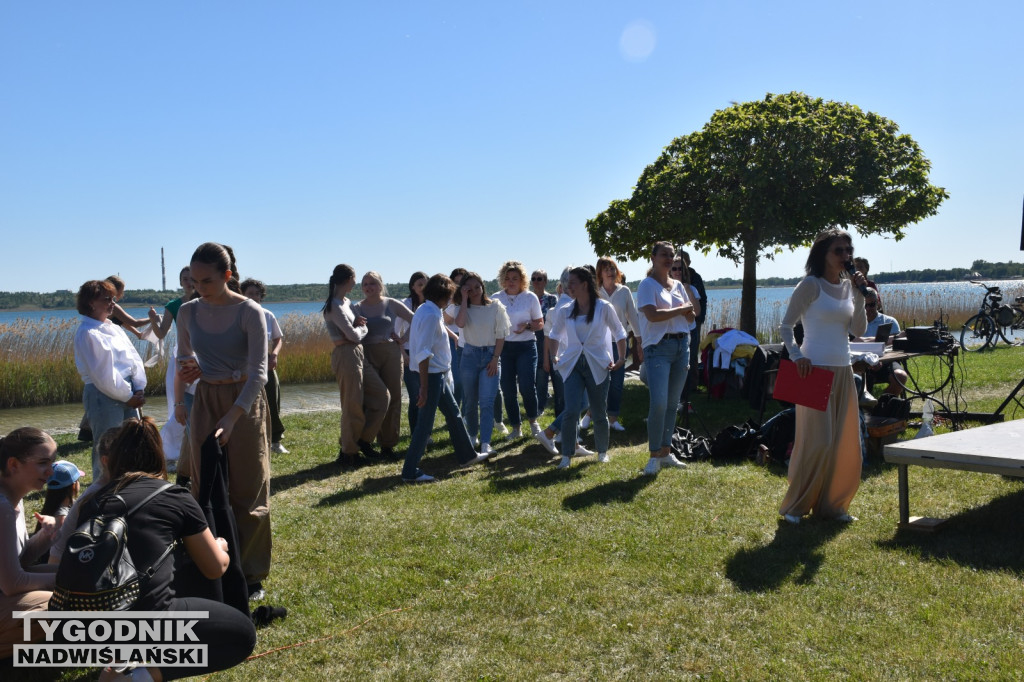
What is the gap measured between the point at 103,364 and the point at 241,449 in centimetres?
201

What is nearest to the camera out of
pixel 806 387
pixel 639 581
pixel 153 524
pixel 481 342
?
pixel 153 524

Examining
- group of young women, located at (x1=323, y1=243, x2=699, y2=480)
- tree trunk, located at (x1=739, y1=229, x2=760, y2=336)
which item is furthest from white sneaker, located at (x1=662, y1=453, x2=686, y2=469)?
tree trunk, located at (x1=739, y1=229, x2=760, y2=336)

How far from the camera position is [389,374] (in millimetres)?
8297

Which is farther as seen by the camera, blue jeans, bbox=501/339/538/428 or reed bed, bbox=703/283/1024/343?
reed bed, bbox=703/283/1024/343

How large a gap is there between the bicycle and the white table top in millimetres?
13276

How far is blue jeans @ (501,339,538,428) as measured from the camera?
28.3 ft

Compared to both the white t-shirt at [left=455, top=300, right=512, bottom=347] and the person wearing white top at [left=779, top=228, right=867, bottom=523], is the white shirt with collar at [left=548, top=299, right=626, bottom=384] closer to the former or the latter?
the white t-shirt at [left=455, top=300, right=512, bottom=347]

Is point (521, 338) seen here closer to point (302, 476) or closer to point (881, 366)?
point (302, 476)

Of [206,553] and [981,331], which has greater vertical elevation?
[206,553]

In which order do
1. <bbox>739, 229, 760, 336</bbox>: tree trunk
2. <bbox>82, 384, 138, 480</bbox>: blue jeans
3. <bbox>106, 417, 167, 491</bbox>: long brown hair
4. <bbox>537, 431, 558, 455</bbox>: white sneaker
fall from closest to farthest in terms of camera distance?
1. <bbox>106, 417, 167, 491</bbox>: long brown hair
2. <bbox>82, 384, 138, 480</bbox>: blue jeans
3. <bbox>537, 431, 558, 455</bbox>: white sneaker
4. <bbox>739, 229, 760, 336</bbox>: tree trunk

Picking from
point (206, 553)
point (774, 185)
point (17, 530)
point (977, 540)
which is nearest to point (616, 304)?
point (977, 540)

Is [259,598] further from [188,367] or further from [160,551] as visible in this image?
[160,551]

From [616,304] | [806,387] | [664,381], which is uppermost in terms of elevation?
[616,304]

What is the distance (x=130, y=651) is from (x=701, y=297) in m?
8.32
